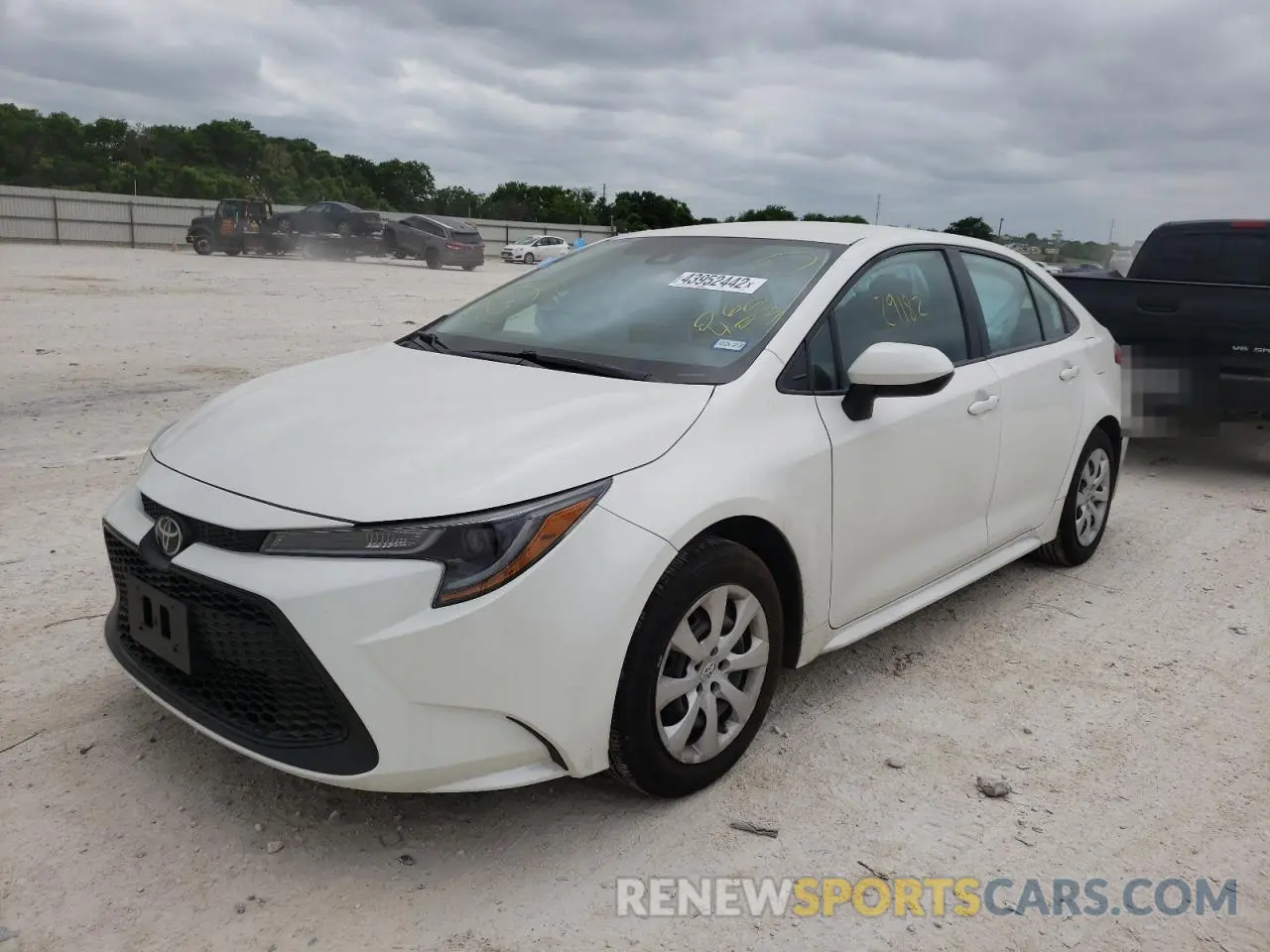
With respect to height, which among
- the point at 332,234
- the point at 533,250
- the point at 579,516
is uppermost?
the point at 332,234

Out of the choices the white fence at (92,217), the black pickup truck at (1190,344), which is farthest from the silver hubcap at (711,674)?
the white fence at (92,217)

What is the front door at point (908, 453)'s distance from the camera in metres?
3.36

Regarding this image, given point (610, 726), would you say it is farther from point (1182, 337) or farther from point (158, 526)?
point (1182, 337)

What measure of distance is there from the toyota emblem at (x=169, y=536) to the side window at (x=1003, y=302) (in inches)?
119

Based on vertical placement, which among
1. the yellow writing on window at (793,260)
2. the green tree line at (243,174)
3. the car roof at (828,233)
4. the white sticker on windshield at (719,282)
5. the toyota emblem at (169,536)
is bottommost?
the toyota emblem at (169,536)

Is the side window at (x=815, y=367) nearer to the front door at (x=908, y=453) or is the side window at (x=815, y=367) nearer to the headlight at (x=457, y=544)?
the front door at (x=908, y=453)

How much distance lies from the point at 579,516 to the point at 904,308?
1810 millimetres

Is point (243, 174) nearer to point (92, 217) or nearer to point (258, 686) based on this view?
point (92, 217)

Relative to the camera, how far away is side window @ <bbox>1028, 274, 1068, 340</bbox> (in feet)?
15.6

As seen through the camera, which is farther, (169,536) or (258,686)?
(169,536)

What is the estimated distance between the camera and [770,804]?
118 inches

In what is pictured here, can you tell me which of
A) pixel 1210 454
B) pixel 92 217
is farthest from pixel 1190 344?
pixel 92 217

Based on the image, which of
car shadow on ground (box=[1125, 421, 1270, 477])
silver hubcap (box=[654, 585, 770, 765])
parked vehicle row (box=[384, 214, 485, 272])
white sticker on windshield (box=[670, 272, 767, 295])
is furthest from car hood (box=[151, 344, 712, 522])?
parked vehicle row (box=[384, 214, 485, 272])

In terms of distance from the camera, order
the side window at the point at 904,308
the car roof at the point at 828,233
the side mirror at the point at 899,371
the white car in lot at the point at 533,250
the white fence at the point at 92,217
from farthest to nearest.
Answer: the white car in lot at the point at 533,250
the white fence at the point at 92,217
the car roof at the point at 828,233
the side window at the point at 904,308
the side mirror at the point at 899,371
